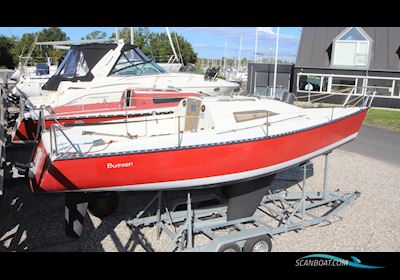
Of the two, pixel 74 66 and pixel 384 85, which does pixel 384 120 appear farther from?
pixel 74 66

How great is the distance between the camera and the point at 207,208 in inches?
237

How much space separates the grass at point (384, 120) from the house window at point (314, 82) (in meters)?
4.26

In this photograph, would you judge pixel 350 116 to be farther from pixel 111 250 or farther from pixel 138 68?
pixel 138 68

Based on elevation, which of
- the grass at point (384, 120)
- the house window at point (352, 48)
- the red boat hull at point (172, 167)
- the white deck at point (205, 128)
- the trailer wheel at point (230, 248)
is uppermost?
the house window at point (352, 48)

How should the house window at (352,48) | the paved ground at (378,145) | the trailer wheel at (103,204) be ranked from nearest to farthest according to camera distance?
the trailer wheel at (103,204)
the paved ground at (378,145)
the house window at (352,48)

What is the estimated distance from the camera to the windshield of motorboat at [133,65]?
977cm

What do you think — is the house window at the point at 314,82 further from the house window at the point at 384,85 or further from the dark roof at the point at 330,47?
the house window at the point at 384,85

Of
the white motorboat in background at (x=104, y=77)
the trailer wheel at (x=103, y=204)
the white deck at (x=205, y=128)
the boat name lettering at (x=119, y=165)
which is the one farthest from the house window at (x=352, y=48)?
the boat name lettering at (x=119, y=165)

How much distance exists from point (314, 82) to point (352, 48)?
293 centimetres

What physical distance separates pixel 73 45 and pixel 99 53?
4.10 ft

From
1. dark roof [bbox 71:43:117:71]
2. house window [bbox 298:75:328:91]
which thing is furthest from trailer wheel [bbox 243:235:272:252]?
house window [bbox 298:75:328:91]

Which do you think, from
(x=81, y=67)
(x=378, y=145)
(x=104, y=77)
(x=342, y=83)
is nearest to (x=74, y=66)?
(x=81, y=67)
